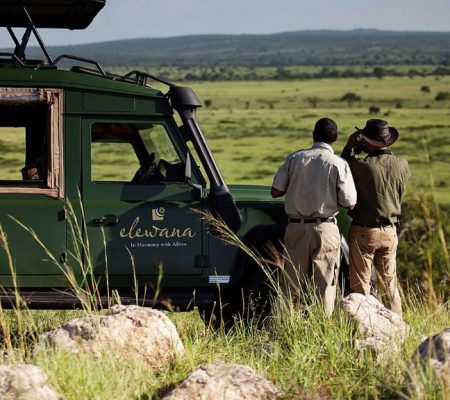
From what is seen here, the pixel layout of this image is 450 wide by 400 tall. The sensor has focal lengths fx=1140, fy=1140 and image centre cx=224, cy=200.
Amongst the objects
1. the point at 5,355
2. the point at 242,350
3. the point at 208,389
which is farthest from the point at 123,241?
the point at 208,389

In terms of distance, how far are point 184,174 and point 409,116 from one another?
77851 millimetres

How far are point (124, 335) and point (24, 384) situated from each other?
1152mm

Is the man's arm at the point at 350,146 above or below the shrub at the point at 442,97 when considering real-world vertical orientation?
above

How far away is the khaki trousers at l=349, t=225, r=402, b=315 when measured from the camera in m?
7.82

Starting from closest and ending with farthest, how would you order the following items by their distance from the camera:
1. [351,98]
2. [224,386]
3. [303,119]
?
[224,386], [303,119], [351,98]

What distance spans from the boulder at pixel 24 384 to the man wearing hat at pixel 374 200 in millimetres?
3648

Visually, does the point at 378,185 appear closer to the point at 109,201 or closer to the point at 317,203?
the point at 317,203

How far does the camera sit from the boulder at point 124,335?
5.45 m

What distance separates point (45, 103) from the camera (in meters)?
7.24

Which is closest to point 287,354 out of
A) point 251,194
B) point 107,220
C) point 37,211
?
point 107,220

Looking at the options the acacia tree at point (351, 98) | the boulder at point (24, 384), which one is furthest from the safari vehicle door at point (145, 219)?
the acacia tree at point (351, 98)

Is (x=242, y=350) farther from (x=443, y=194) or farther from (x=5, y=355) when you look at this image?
(x=443, y=194)

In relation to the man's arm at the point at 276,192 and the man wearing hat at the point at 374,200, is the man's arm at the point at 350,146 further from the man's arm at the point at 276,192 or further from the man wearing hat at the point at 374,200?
the man's arm at the point at 276,192

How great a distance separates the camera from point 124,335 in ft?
18.2
